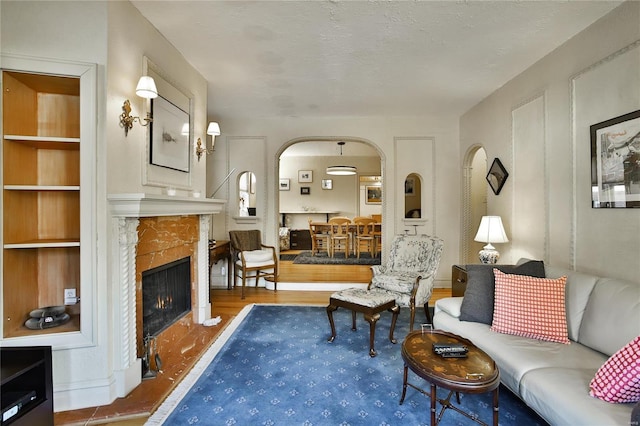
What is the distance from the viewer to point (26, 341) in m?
1.82

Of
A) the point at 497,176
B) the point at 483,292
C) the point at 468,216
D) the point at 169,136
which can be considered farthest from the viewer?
the point at 468,216

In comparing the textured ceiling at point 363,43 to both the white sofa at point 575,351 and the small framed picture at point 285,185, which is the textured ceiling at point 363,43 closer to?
the white sofa at point 575,351

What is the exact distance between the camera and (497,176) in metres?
3.76

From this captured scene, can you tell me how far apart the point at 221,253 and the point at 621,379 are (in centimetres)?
432

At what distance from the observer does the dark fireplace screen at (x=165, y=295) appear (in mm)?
2457

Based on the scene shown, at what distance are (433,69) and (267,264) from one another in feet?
11.2

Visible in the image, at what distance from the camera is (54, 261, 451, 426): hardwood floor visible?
182 centimetres

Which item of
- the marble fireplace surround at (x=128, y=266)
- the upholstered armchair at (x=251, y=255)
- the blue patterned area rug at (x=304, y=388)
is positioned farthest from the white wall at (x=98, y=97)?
the upholstered armchair at (x=251, y=255)

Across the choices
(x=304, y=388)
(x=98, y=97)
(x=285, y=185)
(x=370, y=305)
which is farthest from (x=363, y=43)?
(x=285, y=185)

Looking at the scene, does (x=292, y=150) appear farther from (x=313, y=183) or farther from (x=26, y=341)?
(x=26, y=341)

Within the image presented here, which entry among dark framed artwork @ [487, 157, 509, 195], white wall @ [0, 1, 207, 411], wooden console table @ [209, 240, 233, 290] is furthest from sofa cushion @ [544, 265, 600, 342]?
wooden console table @ [209, 240, 233, 290]

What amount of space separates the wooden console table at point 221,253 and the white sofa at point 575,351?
127 inches

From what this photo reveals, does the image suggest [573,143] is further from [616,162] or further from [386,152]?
[386,152]

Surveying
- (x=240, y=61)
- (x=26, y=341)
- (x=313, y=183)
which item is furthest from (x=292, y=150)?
(x=26, y=341)
